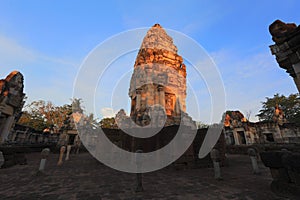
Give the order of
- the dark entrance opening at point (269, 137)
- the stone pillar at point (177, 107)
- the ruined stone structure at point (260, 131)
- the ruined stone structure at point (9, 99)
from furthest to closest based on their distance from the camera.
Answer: the dark entrance opening at point (269, 137)
the ruined stone structure at point (260, 131)
the stone pillar at point (177, 107)
the ruined stone structure at point (9, 99)

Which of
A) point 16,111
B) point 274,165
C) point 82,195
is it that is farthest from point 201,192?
point 16,111

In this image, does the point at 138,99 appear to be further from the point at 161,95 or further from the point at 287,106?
the point at 287,106

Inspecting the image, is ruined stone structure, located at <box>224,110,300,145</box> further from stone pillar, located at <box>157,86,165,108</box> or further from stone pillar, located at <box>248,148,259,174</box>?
stone pillar, located at <box>248,148,259,174</box>

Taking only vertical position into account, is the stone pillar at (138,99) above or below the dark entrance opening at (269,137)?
above

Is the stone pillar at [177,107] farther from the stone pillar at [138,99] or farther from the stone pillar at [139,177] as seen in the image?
the stone pillar at [139,177]

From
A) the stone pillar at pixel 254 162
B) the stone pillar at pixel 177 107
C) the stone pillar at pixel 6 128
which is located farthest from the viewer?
the stone pillar at pixel 177 107

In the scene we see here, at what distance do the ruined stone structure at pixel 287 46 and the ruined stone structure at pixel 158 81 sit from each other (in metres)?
11.0

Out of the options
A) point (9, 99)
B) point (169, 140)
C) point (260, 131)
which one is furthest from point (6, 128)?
point (260, 131)

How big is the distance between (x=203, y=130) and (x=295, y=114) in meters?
35.9

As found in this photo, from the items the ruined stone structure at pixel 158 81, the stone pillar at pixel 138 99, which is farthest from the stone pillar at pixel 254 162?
the stone pillar at pixel 138 99

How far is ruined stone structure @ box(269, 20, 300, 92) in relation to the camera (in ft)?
18.0

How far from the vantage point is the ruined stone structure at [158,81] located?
1802 cm

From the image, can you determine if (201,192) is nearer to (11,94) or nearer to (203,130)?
(203,130)

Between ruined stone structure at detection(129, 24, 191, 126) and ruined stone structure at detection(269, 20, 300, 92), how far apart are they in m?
11.0
